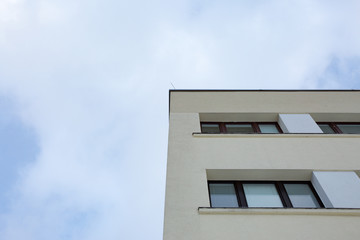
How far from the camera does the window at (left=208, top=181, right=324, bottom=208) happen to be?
21.4 feet

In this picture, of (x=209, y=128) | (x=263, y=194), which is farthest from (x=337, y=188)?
(x=209, y=128)

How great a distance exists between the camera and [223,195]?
267 inches

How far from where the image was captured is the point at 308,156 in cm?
745

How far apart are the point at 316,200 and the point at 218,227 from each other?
9.16 ft

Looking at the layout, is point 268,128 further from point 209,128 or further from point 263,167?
point 263,167

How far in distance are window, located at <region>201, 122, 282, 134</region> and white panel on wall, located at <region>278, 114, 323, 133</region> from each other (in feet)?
1.08

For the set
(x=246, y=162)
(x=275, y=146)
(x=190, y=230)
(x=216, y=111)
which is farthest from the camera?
(x=216, y=111)

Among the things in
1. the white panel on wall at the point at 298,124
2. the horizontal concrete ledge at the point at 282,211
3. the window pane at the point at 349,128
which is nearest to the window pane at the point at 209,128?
the white panel on wall at the point at 298,124

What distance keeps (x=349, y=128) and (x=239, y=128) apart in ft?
12.7

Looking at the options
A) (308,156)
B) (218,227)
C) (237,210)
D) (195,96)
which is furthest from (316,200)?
(195,96)

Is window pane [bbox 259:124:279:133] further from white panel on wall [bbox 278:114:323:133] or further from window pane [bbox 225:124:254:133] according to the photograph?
window pane [bbox 225:124:254:133]

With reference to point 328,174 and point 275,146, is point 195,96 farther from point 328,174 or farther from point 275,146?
point 328,174

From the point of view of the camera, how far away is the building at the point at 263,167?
17.7 ft

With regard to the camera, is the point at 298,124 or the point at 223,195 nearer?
the point at 223,195
